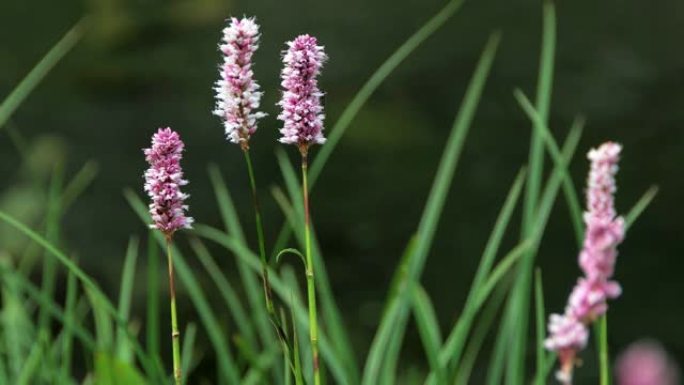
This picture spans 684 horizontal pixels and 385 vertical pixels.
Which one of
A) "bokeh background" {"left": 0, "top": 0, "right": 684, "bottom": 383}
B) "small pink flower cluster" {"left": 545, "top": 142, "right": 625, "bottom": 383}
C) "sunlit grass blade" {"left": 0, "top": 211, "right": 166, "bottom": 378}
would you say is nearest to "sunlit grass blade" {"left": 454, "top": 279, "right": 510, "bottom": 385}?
"sunlit grass blade" {"left": 0, "top": 211, "right": 166, "bottom": 378}

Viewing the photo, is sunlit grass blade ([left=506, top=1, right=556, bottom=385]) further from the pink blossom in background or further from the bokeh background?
the bokeh background

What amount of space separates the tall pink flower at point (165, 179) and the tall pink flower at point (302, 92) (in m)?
0.07

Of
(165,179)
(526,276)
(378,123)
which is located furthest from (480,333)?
(378,123)

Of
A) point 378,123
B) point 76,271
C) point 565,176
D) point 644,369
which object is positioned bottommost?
point 644,369

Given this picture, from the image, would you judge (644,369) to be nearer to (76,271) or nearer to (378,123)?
(76,271)

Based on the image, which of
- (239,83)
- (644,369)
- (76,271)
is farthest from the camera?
(76,271)

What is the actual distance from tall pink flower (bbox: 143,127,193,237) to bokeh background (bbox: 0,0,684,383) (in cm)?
349

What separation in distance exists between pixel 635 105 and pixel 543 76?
4441 millimetres

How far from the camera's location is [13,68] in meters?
5.75

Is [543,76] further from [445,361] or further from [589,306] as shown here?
[589,306]

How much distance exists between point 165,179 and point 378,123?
4.74 meters

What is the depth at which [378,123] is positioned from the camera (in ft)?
18.0

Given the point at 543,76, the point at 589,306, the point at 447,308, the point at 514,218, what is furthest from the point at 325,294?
the point at 514,218

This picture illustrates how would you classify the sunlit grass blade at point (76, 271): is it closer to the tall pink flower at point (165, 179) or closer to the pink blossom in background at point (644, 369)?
the tall pink flower at point (165, 179)
